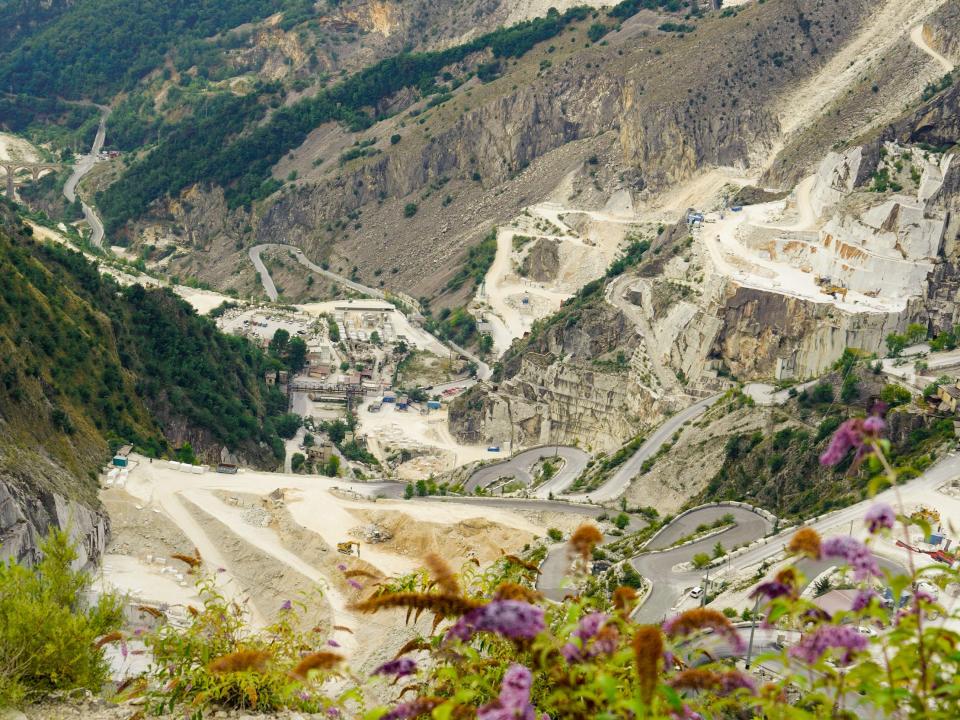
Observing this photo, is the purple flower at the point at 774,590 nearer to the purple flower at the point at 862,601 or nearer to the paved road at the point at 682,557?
the purple flower at the point at 862,601

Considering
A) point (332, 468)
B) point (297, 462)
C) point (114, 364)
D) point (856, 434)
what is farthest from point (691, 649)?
point (297, 462)

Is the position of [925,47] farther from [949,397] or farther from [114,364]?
[114,364]

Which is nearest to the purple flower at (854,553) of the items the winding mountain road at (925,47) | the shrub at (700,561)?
the shrub at (700,561)

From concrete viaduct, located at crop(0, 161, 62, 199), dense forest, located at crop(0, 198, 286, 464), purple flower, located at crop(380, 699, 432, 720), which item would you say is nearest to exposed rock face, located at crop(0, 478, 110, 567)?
dense forest, located at crop(0, 198, 286, 464)

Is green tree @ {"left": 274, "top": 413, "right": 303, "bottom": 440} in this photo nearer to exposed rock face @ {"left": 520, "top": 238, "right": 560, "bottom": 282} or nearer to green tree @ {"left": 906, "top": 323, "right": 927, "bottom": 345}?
exposed rock face @ {"left": 520, "top": 238, "right": 560, "bottom": 282}

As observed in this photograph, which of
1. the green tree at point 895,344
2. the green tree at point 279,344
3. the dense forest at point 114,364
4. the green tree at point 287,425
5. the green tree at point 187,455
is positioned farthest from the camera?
the green tree at point 279,344
